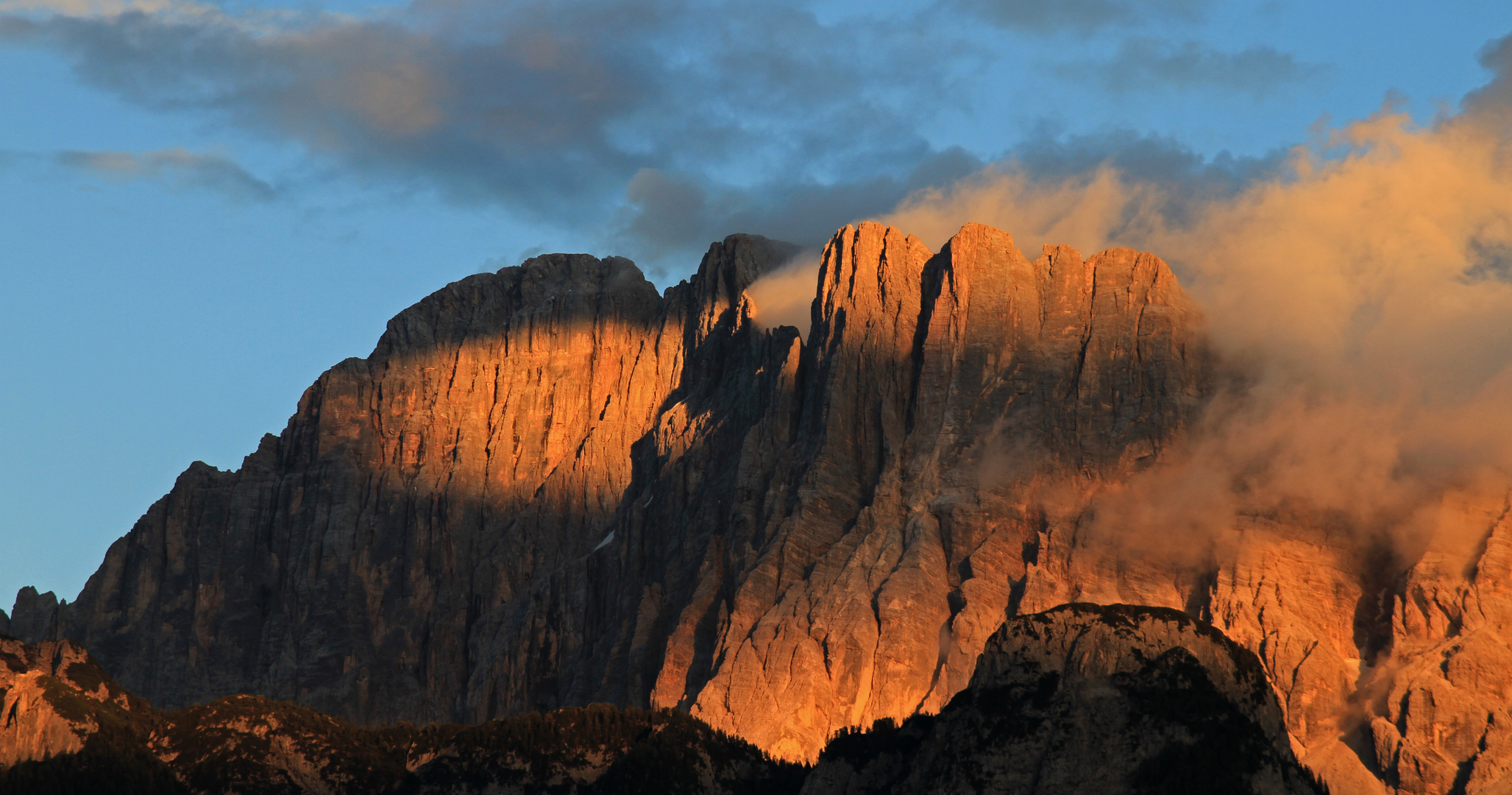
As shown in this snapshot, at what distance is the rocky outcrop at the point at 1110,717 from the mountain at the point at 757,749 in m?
0.13

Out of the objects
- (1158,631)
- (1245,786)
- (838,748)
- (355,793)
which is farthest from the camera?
(355,793)

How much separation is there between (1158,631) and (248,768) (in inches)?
2750

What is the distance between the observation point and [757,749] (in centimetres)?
19212

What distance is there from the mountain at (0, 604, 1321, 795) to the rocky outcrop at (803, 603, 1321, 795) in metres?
0.13

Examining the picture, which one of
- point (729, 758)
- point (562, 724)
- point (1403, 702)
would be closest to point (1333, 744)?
point (1403, 702)

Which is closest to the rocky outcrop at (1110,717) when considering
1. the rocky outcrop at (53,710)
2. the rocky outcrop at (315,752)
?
the rocky outcrop at (315,752)

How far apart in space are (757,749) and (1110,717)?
2126 inches

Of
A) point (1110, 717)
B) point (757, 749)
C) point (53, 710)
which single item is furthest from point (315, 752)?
point (1110, 717)

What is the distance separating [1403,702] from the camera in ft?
636

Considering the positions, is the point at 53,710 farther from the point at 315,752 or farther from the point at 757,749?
the point at 757,749

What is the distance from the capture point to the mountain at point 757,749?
141750 mm

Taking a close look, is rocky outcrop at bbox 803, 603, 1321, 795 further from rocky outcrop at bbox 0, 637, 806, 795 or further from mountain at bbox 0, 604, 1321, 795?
rocky outcrop at bbox 0, 637, 806, 795

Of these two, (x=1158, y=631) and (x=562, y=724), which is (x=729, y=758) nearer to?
(x=562, y=724)

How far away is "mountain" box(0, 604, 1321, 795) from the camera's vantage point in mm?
141750
